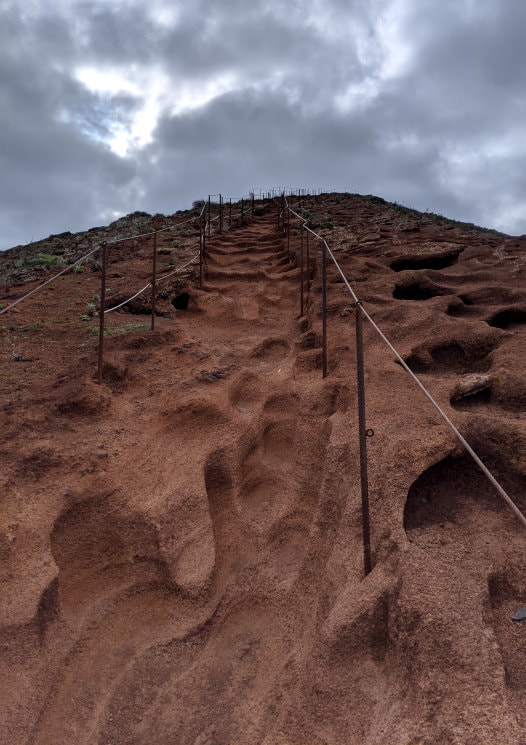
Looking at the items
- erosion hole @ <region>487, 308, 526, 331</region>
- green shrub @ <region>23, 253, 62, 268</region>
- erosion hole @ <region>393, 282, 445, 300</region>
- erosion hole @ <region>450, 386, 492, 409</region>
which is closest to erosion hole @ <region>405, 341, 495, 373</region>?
erosion hole @ <region>450, 386, 492, 409</region>

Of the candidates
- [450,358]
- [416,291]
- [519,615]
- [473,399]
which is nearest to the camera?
[519,615]

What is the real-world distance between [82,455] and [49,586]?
1.05 metres

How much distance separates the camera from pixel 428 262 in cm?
751

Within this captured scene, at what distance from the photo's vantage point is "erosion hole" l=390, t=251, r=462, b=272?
24.6 ft

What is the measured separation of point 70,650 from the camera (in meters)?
2.64

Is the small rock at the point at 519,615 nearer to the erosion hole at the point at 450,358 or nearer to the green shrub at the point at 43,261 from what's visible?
the erosion hole at the point at 450,358

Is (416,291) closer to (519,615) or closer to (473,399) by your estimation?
(473,399)

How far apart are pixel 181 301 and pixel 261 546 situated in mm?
4685

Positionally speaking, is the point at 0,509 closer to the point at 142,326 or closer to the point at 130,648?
the point at 130,648

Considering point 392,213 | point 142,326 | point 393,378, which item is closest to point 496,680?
point 393,378

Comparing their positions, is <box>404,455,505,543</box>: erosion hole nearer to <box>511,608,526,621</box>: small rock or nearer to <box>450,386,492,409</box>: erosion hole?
<box>511,608,526,621</box>: small rock

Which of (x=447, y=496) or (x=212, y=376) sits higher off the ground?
(x=212, y=376)

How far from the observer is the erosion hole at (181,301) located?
725 cm

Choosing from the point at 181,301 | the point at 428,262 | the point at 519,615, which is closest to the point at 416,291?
the point at 428,262
